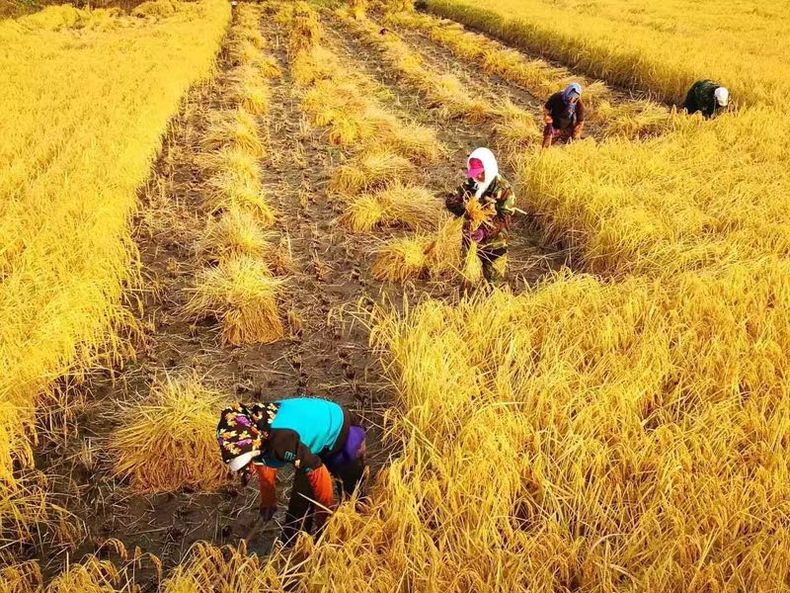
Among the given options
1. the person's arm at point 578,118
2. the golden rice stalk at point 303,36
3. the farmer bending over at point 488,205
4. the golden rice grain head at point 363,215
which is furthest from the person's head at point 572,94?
the golden rice stalk at point 303,36

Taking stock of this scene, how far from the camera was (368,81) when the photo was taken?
10.8m

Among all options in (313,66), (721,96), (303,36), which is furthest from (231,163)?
(303,36)

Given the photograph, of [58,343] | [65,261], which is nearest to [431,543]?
[58,343]

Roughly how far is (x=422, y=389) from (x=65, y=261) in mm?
2873

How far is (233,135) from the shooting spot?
736 centimetres

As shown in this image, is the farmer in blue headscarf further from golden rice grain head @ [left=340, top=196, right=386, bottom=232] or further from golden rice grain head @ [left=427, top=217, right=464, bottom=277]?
golden rice grain head @ [left=427, top=217, right=464, bottom=277]

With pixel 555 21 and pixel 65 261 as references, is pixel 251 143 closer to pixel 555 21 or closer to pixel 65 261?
pixel 65 261

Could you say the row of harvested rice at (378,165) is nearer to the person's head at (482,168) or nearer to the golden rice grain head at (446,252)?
the golden rice grain head at (446,252)

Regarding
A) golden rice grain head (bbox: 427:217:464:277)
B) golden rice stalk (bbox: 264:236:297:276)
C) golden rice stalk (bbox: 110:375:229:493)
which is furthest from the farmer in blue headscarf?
golden rice stalk (bbox: 110:375:229:493)

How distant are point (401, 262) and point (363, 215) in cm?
101

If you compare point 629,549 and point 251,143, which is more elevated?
point 251,143

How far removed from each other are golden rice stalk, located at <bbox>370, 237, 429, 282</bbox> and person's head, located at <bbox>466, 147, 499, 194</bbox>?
85 centimetres

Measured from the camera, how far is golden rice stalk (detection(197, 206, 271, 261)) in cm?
485

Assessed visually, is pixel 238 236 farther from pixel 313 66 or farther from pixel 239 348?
pixel 313 66
